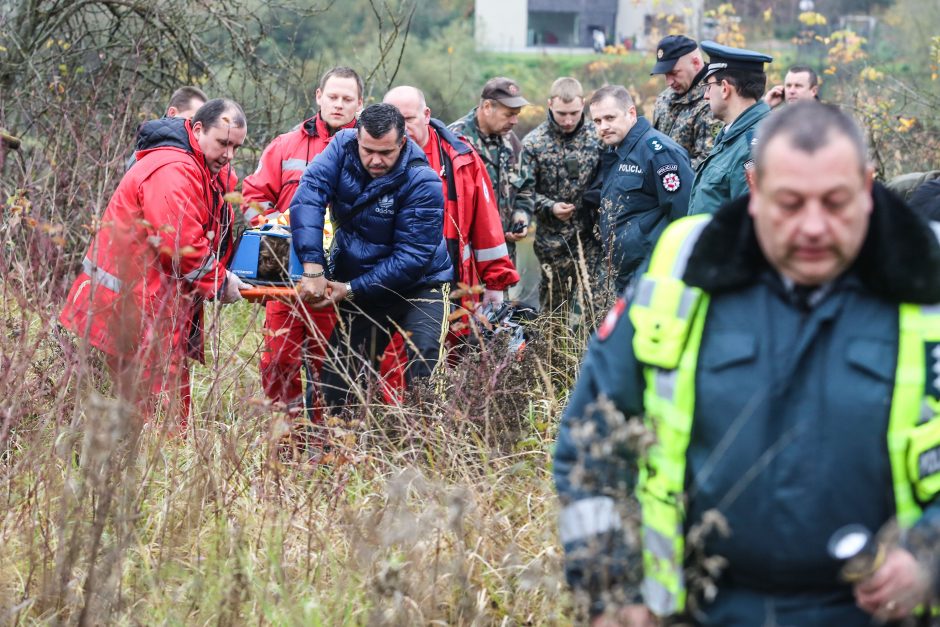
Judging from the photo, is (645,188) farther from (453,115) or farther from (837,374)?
(453,115)

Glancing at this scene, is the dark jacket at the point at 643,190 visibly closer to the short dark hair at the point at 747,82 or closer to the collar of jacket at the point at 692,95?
the collar of jacket at the point at 692,95

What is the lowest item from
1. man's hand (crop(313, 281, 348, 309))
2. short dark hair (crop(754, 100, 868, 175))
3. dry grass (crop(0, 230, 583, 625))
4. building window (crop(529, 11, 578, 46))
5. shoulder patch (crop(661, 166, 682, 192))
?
dry grass (crop(0, 230, 583, 625))

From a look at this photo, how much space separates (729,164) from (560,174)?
2432 mm

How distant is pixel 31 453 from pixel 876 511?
9.29 ft

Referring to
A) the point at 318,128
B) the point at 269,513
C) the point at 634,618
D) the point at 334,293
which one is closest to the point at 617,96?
the point at 318,128

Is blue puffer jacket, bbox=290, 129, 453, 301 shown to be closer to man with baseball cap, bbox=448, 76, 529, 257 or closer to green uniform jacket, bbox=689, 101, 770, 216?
green uniform jacket, bbox=689, 101, 770, 216

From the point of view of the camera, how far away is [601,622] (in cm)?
233

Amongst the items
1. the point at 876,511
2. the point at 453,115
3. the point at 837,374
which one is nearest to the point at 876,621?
the point at 876,511

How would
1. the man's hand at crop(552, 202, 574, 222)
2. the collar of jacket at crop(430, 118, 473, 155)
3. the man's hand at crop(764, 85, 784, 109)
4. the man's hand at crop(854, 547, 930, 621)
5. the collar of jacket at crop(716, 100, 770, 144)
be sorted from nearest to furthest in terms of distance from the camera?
the man's hand at crop(854, 547, 930, 621)
the collar of jacket at crop(716, 100, 770, 144)
the collar of jacket at crop(430, 118, 473, 155)
the man's hand at crop(552, 202, 574, 222)
the man's hand at crop(764, 85, 784, 109)

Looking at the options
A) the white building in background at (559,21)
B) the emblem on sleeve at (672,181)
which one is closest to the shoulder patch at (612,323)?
the emblem on sleeve at (672,181)

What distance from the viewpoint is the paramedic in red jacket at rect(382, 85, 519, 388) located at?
21.9 ft

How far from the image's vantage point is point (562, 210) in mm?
7656

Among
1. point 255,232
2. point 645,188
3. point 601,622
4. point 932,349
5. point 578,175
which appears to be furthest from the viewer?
point 578,175

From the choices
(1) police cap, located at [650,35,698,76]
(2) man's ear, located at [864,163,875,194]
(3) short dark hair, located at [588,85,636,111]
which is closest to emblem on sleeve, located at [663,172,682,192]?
(3) short dark hair, located at [588,85,636,111]
